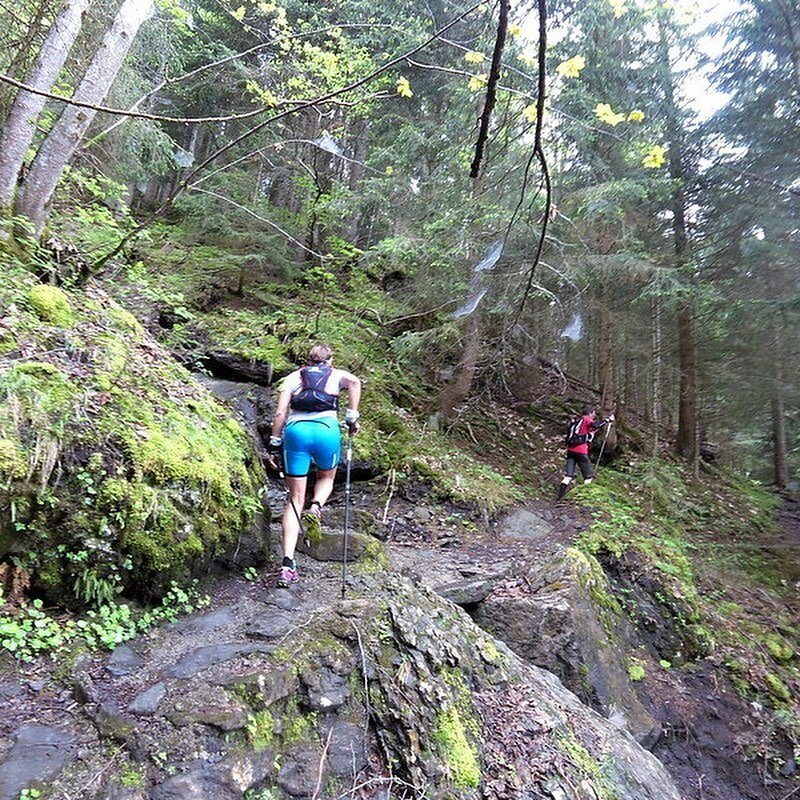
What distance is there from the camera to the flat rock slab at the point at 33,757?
2258mm

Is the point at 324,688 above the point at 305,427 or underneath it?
underneath

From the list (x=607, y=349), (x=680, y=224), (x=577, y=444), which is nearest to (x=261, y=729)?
(x=577, y=444)

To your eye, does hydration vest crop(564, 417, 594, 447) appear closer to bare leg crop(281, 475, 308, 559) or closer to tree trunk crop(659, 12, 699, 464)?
tree trunk crop(659, 12, 699, 464)

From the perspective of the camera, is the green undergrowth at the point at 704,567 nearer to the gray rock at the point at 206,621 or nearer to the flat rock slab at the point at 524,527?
the flat rock slab at the point at 524,527

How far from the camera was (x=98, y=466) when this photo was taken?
143 inches

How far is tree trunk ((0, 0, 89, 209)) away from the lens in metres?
5.70

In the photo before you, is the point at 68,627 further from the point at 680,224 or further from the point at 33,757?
the point at 680,224

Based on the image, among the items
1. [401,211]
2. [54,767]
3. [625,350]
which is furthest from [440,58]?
[54,767]

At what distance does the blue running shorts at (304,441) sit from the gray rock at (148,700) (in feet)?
6.76

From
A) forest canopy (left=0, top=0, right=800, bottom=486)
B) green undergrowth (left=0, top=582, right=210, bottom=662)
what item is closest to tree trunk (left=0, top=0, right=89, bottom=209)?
forest canopy (left=0, top=0, right=800, bottom=486)

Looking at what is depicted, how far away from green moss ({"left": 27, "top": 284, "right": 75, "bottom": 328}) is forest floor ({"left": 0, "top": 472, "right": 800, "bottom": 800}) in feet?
8.70

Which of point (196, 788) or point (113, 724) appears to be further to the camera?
point (113, 724)

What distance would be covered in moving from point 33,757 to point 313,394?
3003 millimetres

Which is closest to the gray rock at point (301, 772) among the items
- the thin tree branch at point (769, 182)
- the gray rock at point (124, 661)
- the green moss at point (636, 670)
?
the gray rock at point (124, 661)
